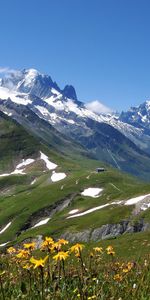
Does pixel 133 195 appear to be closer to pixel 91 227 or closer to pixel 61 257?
pixel 91 227

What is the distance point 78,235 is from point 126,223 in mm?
12791

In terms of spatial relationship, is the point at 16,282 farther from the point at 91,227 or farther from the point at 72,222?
the point at 72,222

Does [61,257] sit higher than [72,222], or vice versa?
[61,257]

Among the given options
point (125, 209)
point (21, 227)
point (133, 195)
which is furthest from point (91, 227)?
point (21, 227)

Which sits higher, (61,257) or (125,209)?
(61,257)

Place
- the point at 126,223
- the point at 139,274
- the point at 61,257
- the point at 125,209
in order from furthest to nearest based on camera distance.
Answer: the point at 125,209, the point at 126,223, the point at 139,274, the point at 61,257

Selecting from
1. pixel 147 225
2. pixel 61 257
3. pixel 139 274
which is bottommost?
pixel 147 225

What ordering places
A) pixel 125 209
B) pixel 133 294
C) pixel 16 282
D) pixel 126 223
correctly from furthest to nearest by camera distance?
pixel 125 209
pixel 126 223
pixel 16 282
pixel 133 294

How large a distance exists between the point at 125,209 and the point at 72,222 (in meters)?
17.6

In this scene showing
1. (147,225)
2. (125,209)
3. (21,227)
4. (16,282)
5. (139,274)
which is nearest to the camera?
(16,282)

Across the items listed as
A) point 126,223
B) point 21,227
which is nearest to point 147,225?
point 126,223

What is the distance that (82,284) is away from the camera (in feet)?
25.7

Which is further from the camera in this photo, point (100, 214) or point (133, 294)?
point (100, 214)

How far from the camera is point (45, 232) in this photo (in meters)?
144
